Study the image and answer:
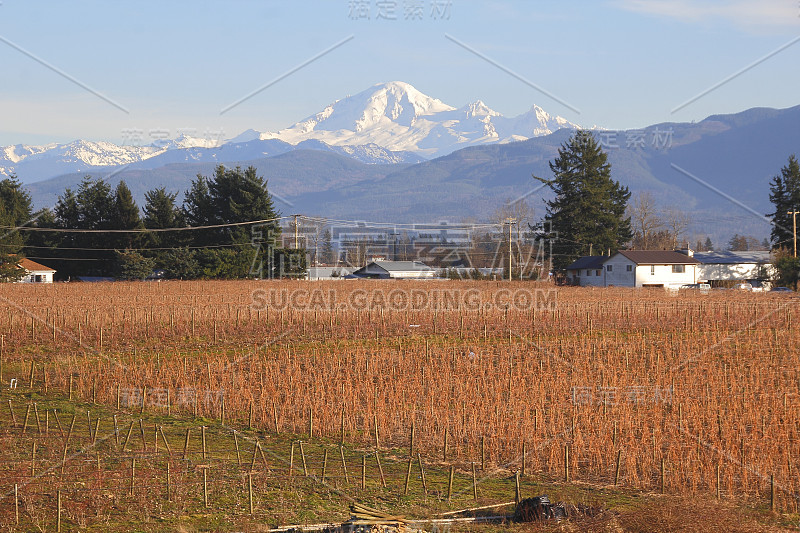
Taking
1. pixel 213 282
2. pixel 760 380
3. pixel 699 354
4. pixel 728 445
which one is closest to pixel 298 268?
pixel 213 282

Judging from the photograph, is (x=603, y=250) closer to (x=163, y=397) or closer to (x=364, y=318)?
(x=364, y=318)

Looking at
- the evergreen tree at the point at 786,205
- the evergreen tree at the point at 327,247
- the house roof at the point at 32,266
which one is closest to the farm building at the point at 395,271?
the evergreen tree at the point at 786,205

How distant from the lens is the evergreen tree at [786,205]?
195ft

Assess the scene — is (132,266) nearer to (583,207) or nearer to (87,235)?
(87,235)

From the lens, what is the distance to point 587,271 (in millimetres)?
61094

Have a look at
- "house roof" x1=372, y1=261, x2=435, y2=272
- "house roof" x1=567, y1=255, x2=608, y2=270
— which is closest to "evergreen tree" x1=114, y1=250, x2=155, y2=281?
"house roof" x1=372, y1=261, x2=435, y2=272

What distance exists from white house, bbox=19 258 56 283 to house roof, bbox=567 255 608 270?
124 ft

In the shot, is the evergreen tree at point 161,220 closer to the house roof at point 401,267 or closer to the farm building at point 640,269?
the house roof at point 401,267

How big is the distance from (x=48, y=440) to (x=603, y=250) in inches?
2171

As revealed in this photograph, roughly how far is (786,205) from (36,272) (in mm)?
54953

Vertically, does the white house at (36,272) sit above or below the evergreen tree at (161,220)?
below

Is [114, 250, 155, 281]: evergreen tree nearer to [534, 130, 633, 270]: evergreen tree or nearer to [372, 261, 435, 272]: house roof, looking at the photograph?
[372, 261, 435, 272]: house roof

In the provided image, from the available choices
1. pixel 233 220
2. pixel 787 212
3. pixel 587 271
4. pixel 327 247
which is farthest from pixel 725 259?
pixel 327 247

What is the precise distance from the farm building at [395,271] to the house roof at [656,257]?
19.9 m
